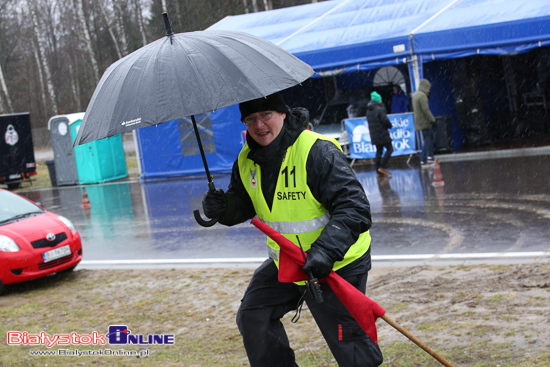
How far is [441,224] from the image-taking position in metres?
8.42

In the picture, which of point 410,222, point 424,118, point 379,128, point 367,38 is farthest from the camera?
point 367,38

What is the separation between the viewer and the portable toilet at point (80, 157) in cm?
2062

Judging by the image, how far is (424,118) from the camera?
14.2 m

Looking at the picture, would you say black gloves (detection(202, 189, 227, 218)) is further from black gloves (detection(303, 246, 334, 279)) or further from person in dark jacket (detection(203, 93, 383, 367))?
black gloves (detection(303, 246, 334, 279))

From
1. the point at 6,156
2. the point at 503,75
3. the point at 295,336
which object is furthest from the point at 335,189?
the point at 6,156

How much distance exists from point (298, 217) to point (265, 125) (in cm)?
54

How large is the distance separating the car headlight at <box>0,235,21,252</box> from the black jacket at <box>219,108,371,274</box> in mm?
4930

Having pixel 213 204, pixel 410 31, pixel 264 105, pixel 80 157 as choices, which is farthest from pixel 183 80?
pixel 80 157

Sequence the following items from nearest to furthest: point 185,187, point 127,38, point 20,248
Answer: point 20,248 → point 185,187 → point 127,38

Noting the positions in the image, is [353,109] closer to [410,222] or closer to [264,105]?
[410,222]

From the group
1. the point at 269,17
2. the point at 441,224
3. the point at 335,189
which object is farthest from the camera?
the point at 269,17

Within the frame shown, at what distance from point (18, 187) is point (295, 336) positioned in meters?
21.0

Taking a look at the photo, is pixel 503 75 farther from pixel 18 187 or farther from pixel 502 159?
pixel 18 187

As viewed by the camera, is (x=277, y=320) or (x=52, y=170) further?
(x=52, y=170)
